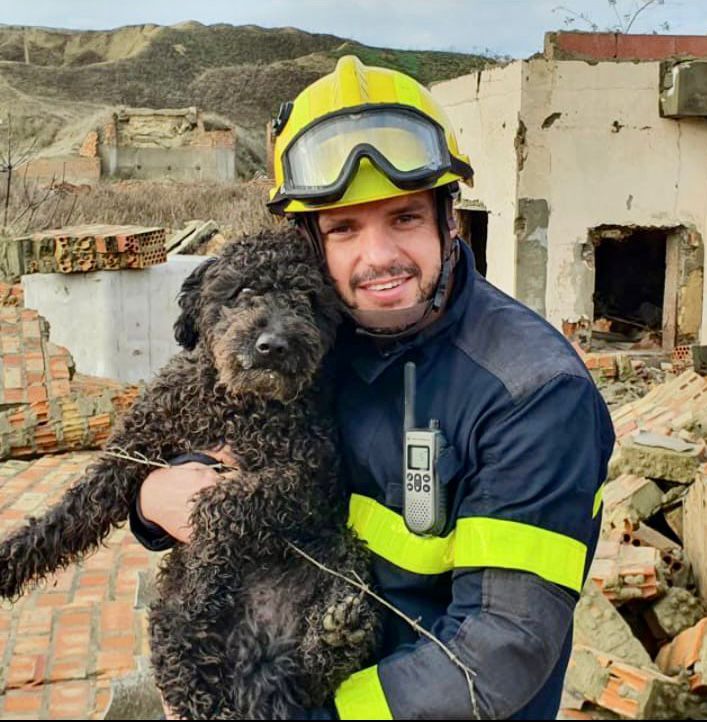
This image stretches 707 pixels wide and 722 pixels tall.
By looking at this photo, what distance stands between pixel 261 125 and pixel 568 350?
37826 millimetres

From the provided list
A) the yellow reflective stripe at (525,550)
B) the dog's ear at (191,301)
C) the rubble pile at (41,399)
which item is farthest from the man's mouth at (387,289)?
the rubble pile at (41,399)

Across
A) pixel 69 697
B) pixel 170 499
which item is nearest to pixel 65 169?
pixel 69 697

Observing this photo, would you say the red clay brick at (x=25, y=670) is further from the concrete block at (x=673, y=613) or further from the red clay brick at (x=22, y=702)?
the concrete block at (x=673, y=613)

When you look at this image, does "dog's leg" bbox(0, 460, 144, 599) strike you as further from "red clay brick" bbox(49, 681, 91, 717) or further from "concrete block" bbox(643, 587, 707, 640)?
"concrete block" bbox(643, 587, 707, 640)

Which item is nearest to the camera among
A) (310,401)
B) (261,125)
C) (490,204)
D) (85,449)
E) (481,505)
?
(481,505)

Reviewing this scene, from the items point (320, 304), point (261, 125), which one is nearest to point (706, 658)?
point (320, 304)

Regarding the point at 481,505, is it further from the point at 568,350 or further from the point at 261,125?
the point at 261,125

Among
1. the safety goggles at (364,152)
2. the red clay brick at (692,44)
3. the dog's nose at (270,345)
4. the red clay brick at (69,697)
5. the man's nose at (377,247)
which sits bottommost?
the red clay brick at (69,697)

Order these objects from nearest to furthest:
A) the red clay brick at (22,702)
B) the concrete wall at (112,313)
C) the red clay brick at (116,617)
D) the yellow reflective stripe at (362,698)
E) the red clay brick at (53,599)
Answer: the yellow reflective stripe at (362,698) → the red clay brick at (22,702) → the red clay brick at (116,617) → the red clay brick at (53,599) → the concrete wall at (112,313)

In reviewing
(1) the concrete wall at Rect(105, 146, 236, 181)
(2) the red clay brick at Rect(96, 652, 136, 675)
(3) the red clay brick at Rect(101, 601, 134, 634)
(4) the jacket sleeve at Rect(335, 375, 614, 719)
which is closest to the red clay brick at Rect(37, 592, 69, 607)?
(3) the red clay brick at Rect(101, 601, 134, 634)

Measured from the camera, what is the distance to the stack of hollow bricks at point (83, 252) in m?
8.86

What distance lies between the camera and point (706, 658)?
13.3 ft

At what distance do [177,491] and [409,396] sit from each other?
2.34 feet

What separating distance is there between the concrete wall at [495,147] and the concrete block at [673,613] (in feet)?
19.2
